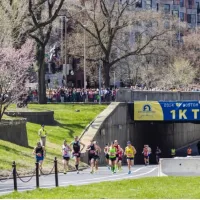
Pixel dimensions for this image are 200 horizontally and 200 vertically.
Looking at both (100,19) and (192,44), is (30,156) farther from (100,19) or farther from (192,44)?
(192,44)

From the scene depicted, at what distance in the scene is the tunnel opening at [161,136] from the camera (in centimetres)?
5868

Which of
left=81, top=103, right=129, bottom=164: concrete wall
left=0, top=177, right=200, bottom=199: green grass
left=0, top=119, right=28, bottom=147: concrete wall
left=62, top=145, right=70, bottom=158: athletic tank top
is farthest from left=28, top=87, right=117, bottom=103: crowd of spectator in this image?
left=0, top=177, right=200, bottom=199: green grass

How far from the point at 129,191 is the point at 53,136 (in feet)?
78.4

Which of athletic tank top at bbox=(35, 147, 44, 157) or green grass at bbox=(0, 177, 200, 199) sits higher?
athletic tank top at bbox=(35, 147, 44, 157)

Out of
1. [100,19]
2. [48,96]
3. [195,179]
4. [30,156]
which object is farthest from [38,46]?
[195,179]

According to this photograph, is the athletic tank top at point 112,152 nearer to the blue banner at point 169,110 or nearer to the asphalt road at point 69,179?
the asphalt road at point 69,179

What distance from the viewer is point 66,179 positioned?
96.2 feet

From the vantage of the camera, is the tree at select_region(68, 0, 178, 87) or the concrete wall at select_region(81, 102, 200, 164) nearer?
the concrete wall at select_region(81, 102, 200, 164)

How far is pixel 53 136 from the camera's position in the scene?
44.5 metres

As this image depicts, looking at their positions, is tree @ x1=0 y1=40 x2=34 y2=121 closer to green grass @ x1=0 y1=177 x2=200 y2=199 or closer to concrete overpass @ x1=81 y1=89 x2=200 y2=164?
concrete overpass @ x1=81 y1=89 x2=200 y2=164

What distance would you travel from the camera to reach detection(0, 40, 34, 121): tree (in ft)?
127

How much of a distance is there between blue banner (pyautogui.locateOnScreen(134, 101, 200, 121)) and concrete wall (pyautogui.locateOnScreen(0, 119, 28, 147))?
1512cm

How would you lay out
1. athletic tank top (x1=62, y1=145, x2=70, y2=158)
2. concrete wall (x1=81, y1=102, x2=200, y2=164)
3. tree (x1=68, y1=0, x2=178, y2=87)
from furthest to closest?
tree (x1=68, y1=0, x2=178, y2=87) → concrete wall (x1=81, y1=102, x2=200, y2=164) → athletic tank top (x1=62, y1=145, x2=70, y2=158)

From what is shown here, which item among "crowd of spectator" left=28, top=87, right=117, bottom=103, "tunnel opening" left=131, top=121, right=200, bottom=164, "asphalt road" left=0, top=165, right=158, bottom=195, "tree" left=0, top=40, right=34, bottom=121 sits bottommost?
"tunnel opening" left=131, top=121, right=200, bottom=164
